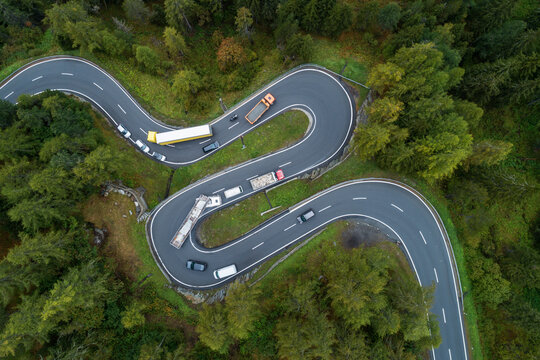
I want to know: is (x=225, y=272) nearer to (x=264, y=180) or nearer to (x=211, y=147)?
(x=264, y=180)

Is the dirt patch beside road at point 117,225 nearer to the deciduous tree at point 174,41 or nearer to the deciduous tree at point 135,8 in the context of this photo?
the deciduous tree at point 174,41

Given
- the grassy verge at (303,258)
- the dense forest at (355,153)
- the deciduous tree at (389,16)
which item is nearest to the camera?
the dense forest at (355,153)

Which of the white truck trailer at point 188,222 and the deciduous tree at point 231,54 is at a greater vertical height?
the deciduous tree at point 231,54

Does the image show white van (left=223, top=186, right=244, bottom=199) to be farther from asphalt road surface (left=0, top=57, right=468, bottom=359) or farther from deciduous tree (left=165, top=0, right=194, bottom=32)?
deciduous tree (left=165, top=0, right=194, bottom=32)

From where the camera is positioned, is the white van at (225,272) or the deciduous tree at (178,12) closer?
the white van at (225,272)

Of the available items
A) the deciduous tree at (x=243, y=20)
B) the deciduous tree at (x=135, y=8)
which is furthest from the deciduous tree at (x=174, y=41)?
the deciduous tree at (x=243, y=20)

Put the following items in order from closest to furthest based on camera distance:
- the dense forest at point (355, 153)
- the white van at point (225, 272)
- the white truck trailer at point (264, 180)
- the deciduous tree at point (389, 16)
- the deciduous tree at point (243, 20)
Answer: the dense forest at point (355, 153), the white van at point (225, 272), the deciduous tree at point (389, 16), the deciduous tree at point (243, 20), the white truck trailer at point (264, 180)

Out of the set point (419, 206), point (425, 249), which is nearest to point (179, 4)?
point (419, 206)
